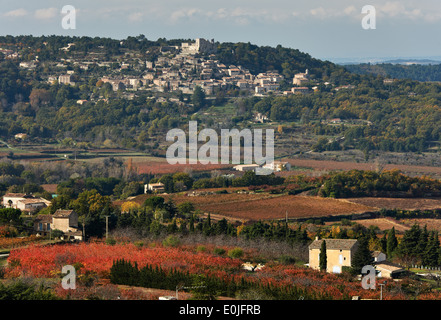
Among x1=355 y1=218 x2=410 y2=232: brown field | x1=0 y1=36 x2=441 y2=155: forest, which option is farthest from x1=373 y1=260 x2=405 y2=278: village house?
x1=0 y1=36 x2=441 y2=155: forest

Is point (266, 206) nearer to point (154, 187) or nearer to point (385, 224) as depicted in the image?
point (385, 224)

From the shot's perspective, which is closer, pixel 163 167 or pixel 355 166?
pixel 163 167

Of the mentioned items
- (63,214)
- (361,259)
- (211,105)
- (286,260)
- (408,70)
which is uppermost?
(408,70)

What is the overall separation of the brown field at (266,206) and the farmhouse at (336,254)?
13700 millimetres

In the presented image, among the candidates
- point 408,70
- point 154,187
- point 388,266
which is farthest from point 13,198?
point 408,70

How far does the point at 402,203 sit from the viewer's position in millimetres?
49406

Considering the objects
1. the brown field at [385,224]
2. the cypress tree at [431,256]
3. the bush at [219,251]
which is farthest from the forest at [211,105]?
the bush at [219,251]

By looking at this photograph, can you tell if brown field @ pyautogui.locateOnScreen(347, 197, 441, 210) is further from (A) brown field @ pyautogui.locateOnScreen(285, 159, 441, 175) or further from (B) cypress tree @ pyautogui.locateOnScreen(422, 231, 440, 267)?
(B) cypress tree @ pyautogui.locateOnScreen(422, 231, 440, 267)

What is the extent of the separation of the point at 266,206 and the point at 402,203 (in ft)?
27.7

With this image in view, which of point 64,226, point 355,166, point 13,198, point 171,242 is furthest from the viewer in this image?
point 355,166

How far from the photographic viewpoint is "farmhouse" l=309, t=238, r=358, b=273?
1112 inches

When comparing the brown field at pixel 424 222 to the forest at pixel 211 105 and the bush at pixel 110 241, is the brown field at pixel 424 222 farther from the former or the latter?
the forest at pixel 211 105

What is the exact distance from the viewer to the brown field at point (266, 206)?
1751 inches
